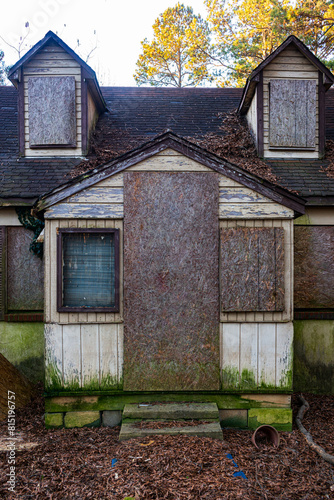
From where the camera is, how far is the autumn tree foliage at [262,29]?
579 inches

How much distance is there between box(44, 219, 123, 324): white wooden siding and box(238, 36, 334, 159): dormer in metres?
4.10

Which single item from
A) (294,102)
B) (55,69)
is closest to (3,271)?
(55,69)

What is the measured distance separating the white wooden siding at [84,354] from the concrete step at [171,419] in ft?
1.66

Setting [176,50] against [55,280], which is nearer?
[55,280]

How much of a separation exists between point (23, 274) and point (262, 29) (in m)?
16.4

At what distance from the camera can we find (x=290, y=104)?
7633 mm

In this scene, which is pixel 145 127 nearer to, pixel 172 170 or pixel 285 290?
pixel 172 170

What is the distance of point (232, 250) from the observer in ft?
16.2

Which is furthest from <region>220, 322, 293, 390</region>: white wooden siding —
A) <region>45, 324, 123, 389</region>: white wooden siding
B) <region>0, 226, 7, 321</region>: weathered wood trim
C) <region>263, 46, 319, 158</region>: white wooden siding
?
<region>263, 46, 319, 158</region>: white wooden siding

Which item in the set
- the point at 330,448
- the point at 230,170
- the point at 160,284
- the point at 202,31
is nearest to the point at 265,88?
the point at 230,170

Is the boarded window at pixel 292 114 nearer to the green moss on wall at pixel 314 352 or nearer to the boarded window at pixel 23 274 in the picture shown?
the green moss on wall at pixel 314 352

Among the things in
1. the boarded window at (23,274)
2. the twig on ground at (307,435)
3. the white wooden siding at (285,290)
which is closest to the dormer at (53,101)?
the boarded window at (23,274)

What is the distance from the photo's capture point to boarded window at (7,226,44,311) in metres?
6.86

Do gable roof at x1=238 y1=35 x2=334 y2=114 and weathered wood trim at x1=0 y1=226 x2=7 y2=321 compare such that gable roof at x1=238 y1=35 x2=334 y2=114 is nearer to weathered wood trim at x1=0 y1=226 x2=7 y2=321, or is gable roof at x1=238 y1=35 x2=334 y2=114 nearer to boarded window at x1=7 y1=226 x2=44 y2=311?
boarded window at x1=7 y1=226 x2=44 y2=311
